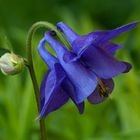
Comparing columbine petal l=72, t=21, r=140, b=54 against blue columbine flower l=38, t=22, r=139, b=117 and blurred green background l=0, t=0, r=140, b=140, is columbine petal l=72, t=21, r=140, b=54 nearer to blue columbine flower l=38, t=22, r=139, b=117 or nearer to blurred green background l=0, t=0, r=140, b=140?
blue columbine flower l=38, t=22, r=139, b=117

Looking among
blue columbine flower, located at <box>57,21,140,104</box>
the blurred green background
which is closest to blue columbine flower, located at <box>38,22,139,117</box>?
blue columbine flower, located at <box>57,21,140,104</box>

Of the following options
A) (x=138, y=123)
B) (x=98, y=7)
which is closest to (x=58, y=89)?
(x=138, y=123)

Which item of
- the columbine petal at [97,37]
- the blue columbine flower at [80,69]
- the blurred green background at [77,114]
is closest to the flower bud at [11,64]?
the blue columbine flower at [80,69]

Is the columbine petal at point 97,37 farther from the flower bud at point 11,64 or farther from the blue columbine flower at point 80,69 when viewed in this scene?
the flower bud at point 11,64

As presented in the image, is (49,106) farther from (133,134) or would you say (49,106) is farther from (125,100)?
(125,100)

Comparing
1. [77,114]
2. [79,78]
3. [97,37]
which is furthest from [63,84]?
[77,114]
